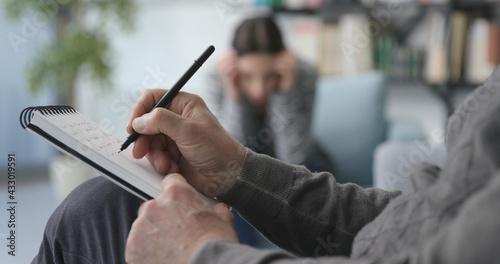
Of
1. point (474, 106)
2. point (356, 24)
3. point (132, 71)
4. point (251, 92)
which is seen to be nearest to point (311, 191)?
point (474, 106)

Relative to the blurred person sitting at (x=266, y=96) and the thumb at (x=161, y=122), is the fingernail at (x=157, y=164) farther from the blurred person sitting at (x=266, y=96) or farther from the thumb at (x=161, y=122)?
the blurred person sitting at (x=266, y=96)

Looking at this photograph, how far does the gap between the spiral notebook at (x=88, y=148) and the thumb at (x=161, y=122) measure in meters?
0.05

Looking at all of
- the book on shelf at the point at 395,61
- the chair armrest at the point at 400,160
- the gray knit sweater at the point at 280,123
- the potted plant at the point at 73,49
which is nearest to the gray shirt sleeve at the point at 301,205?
the chair armrest at the point at 400,160

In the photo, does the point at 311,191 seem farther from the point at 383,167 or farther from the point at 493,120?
the point at 383,167

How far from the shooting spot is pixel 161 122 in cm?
59

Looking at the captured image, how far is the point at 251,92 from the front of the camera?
1700mm

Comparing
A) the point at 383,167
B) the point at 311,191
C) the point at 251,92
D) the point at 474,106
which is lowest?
the point at 383,167

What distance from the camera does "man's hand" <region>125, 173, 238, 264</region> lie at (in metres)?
0.46

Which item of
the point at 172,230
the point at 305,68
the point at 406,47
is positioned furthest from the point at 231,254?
the point at 406,47

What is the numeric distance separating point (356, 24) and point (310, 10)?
283mm

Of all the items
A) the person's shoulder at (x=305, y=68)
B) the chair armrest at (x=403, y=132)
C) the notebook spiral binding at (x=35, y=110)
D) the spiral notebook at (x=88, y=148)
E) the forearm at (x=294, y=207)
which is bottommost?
the chair armrest at (x=403, y=132)

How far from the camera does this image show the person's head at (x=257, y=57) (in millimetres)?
1681

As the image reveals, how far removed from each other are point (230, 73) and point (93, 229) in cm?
112

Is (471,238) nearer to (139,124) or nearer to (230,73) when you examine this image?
(139,124)
